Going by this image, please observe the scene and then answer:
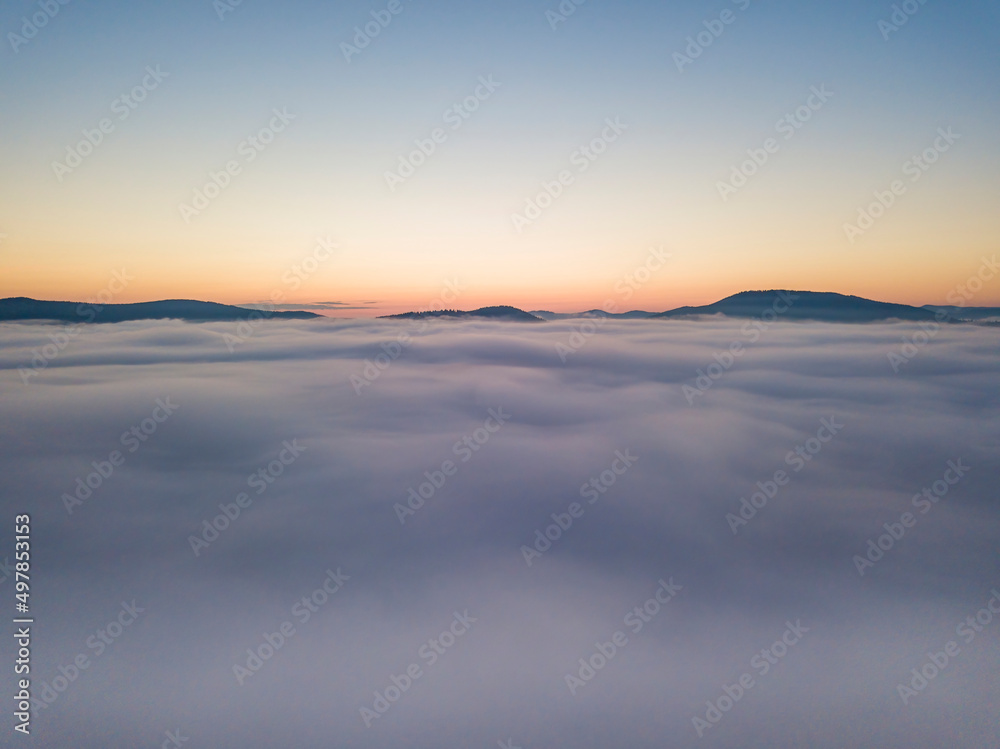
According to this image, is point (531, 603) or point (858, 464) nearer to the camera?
point (531, 603)

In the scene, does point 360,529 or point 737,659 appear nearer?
point 737,659

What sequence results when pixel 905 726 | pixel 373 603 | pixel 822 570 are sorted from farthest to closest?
pixel 822 570 < pixel 373 603 < pixel 905 726

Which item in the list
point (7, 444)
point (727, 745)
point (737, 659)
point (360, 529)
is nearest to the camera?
point (727, 745)

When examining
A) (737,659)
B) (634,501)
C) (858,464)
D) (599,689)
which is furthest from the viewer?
(858,464)

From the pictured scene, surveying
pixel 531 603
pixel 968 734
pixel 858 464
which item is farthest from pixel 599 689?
pixel 858 464

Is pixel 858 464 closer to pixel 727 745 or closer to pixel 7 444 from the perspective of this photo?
pixel 727 745

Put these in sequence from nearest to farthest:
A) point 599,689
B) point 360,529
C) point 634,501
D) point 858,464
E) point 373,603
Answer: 1. point 599,689
2. point 373,603
3. point 360,529
4. point 634,501
5. point 858,464

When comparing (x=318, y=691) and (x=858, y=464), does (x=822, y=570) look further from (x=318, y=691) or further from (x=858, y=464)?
(x=318, y=691)

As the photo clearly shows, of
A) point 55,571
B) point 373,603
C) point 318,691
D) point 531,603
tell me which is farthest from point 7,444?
point 531,603

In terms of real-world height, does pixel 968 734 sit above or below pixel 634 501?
below

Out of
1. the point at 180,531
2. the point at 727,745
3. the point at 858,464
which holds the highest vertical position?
the point at 858,464
